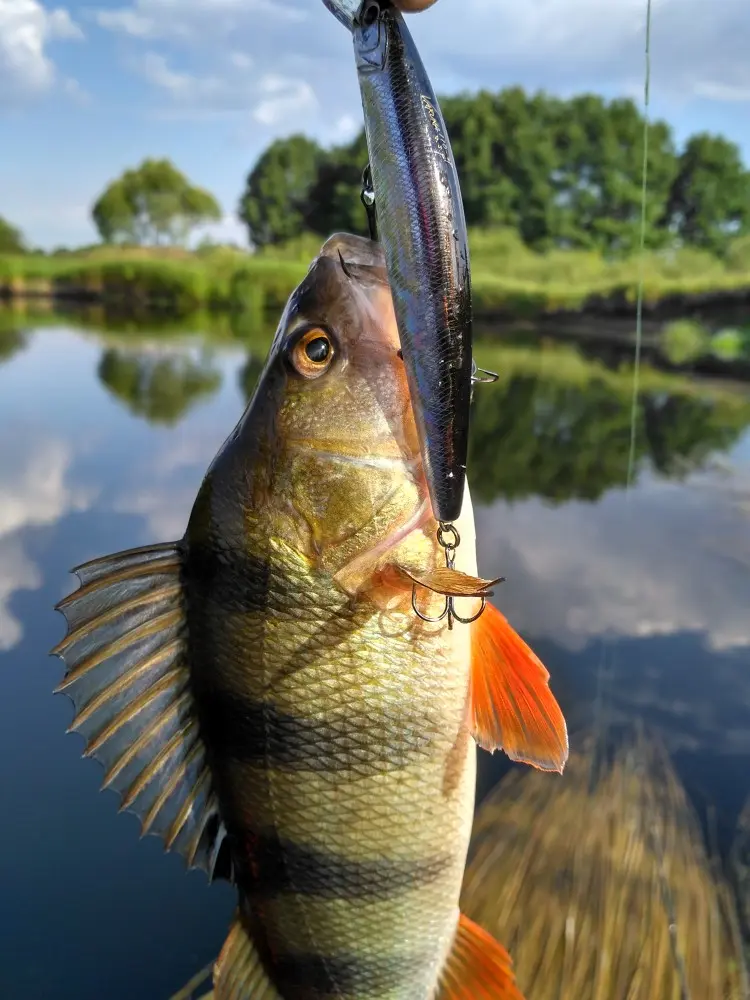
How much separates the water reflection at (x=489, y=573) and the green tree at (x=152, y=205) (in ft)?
48.3

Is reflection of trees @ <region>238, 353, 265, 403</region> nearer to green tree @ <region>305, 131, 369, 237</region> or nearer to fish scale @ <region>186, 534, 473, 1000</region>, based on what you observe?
green tree @ <region>305, 131, 369, 237</region>

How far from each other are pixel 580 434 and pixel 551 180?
1560 centimetres

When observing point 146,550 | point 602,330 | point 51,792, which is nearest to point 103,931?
point 51,792

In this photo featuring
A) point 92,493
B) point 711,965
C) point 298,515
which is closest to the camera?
point 298,515

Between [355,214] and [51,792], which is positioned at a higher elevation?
[355,214]

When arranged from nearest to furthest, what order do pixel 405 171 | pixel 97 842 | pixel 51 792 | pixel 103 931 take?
pixel 405 171 < pixel 103 931 < pixel 97 842 < pixel 51 792

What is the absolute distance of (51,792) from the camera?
16.2 feet

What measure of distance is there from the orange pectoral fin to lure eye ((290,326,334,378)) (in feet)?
1.32

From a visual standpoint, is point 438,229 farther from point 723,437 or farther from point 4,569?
point 723,437

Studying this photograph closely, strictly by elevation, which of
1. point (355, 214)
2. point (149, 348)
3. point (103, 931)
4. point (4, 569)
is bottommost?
point (103, 931)

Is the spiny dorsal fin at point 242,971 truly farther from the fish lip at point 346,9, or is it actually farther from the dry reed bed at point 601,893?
the dry reed bed at point 601,893

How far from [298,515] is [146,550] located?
248 mm

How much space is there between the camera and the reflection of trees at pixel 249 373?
54.1 feet

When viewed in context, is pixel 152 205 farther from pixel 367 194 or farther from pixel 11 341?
pixel 367 194
